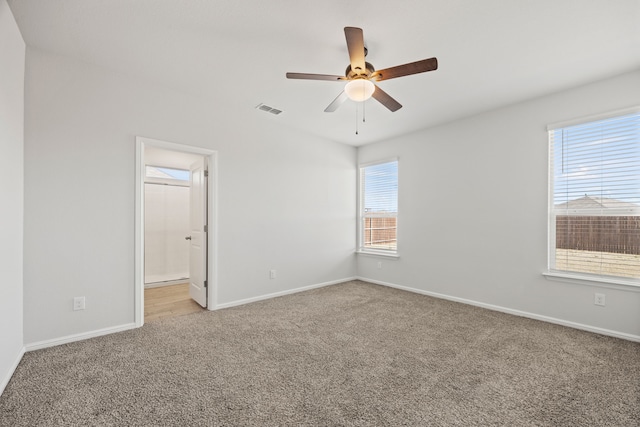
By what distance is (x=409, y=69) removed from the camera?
2.05 meters

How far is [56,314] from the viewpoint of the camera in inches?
99.4

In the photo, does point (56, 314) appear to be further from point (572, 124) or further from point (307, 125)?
point (572, 124)

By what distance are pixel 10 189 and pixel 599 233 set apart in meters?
5.27

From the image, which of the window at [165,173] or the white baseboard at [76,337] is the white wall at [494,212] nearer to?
the white baseboard at [76,337]

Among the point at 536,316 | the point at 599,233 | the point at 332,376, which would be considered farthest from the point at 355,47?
the point at 536,316

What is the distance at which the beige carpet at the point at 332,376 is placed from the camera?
1654 mm

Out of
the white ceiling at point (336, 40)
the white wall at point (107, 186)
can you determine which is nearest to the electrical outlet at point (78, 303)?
the white wall at point (107, 186)

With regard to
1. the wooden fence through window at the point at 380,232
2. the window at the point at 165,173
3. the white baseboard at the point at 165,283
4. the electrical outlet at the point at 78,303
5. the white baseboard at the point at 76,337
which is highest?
the window at the point at 165,173

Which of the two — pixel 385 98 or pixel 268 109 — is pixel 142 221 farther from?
pixel 385 98

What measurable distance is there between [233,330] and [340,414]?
1614 millimetres

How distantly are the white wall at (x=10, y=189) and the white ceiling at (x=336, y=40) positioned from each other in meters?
0.29

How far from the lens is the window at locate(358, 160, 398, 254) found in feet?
16.0

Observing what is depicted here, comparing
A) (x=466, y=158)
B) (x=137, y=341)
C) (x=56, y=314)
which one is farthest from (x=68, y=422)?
(x=466, y=158)

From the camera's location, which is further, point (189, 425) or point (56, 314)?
point (56, 314)
